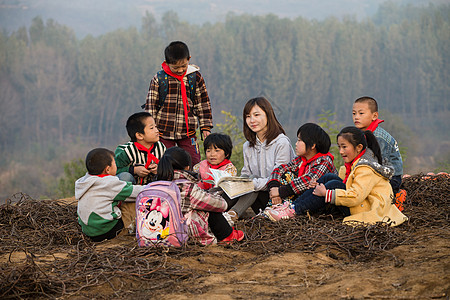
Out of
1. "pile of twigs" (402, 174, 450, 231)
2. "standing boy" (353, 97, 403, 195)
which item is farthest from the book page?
"pile of twigs" (402, 174, 450, 231)

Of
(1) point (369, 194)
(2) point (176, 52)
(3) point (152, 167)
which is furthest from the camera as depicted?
(2) point (176, 52)

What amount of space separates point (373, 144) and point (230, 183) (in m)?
1.40

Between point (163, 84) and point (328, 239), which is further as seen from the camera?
point (163, 84)

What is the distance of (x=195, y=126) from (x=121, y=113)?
14.5 m

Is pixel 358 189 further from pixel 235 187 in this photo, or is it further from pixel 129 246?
pixel 129 246

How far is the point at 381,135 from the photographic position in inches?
203

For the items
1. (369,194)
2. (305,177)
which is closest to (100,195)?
(305,177)

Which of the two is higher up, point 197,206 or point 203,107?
point 203,107

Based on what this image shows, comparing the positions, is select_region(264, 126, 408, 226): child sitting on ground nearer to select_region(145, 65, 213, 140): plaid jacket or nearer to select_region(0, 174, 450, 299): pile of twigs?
select_region(0, 174, 450, 299): pile of twigs

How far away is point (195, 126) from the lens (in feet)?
19.7

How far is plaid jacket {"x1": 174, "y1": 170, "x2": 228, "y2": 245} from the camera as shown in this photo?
3890mm

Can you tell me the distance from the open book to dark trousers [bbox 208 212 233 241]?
0.63m

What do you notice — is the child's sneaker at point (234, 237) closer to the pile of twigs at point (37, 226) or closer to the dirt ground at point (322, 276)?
the dirt ground at point (322, 276)

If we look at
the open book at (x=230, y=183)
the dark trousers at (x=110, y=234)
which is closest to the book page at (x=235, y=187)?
the open book at (x=230, y=183)
